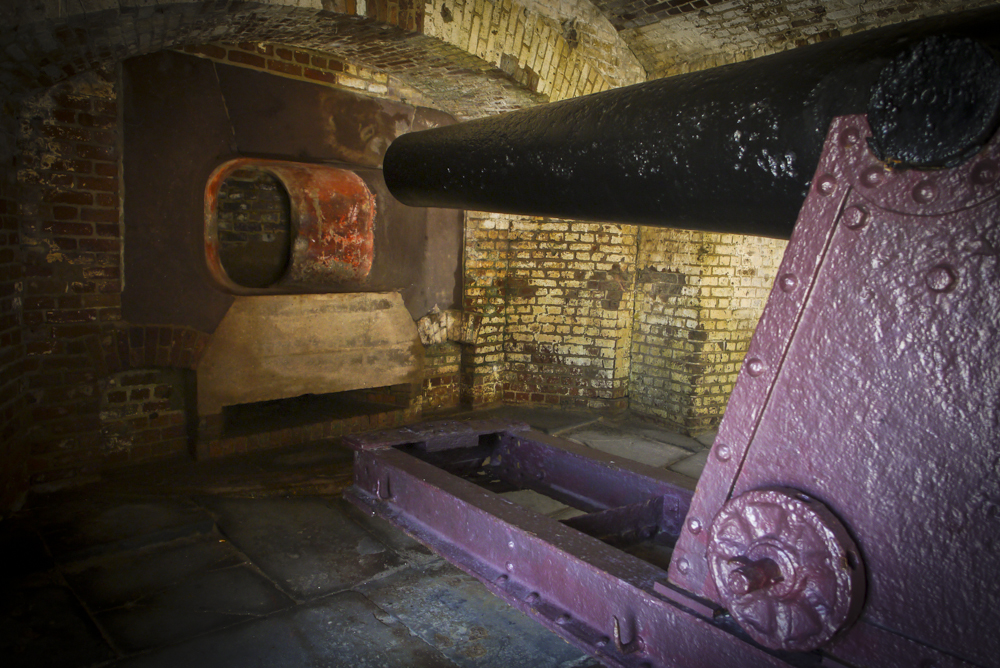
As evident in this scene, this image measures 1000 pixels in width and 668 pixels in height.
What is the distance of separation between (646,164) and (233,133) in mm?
3256

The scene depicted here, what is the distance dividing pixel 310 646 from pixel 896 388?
2.05m

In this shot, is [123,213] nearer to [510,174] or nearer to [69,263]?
[69,263]

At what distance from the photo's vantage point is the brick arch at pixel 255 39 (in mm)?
2631

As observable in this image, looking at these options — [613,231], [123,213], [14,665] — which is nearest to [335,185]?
[123,213]

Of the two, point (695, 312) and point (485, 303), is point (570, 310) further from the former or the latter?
point (695, 312)

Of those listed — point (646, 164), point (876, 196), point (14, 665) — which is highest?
point (646, 164)

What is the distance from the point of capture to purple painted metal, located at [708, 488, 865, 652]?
1001mm

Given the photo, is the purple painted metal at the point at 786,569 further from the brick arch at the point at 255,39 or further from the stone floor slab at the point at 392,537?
the brick arch at the point at 255,39

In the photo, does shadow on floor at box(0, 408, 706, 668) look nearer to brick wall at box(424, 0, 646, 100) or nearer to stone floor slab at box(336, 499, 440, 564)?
stone floor slab at box(336, 499, 440, 564)

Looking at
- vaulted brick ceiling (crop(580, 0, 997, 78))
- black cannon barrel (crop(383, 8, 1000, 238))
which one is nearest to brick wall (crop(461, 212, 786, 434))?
vaulted brick ceiling (crop(580, 0, 997, 78))

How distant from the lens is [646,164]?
143 cm

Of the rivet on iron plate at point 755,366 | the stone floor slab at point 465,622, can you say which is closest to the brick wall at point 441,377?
the stone floor slab at point 465,622

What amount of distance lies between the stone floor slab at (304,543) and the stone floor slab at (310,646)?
0.21 meters

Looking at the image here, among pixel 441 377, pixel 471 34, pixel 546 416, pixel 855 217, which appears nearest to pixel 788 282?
pixel 855 217
